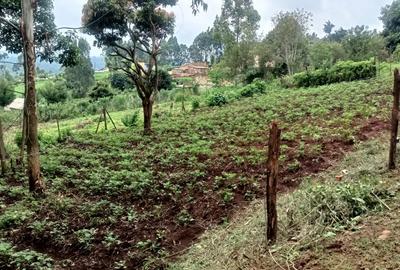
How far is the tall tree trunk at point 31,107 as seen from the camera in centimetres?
715

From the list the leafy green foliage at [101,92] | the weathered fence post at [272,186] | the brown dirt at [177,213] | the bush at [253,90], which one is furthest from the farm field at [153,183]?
the leafy green foliage at [101,92]

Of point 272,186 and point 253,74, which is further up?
point 253,74

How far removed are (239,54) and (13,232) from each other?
28.3 m

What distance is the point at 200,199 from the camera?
6.87 metres

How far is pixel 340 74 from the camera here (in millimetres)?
23328

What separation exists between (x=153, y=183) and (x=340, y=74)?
728 inches

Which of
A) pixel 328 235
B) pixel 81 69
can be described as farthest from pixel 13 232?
pixel 81 69

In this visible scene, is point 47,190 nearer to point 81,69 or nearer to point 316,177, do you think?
point 316,177

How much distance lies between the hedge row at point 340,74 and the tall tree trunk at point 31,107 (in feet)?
63.8

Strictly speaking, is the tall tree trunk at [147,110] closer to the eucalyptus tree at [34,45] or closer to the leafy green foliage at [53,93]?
the eucalyptus tree at [34,45]

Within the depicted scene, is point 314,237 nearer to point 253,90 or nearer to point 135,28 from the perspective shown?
point 135,28

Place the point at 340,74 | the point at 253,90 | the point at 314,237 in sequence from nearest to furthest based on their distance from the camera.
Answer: the point at 314,237 → the point at 340,74 → the point at 253,90

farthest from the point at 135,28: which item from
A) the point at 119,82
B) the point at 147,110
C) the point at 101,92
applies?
→ the point at 119,82

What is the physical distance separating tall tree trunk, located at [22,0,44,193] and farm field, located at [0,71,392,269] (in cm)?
32
